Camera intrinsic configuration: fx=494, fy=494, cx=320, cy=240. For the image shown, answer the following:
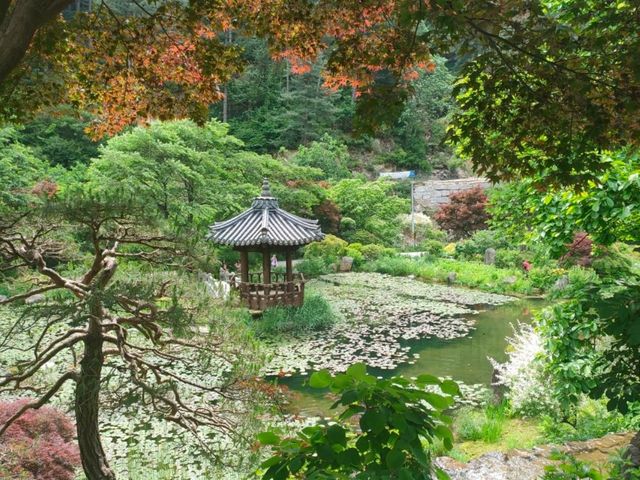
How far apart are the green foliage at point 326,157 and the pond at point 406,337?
291 inches

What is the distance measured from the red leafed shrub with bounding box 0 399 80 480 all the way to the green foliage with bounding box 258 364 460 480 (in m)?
2.76

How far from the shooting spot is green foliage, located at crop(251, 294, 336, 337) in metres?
9.48

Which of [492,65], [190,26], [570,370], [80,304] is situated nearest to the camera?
[492,65]

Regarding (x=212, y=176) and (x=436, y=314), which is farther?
(x=212, y=176)

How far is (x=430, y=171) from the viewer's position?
83.5 feet

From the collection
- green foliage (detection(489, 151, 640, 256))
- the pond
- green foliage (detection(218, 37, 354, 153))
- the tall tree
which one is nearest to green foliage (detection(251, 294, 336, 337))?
the pond

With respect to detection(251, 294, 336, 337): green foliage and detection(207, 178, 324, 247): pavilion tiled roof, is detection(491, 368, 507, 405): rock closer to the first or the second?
detection(251, 294, 336, 337): green foliage

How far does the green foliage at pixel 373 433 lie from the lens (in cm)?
108

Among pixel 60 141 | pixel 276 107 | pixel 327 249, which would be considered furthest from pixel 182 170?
pixel 276 107

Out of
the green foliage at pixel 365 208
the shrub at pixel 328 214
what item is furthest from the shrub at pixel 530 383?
the green foliage at pixel 365 208

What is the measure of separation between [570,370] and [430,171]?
2245cm

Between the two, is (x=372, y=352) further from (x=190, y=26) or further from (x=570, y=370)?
(x=190, y=26)

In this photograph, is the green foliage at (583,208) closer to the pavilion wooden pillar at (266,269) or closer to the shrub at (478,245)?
the pavilion wooden pillar at (266,269)

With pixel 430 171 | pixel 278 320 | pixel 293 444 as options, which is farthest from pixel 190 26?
pixel 430 171
